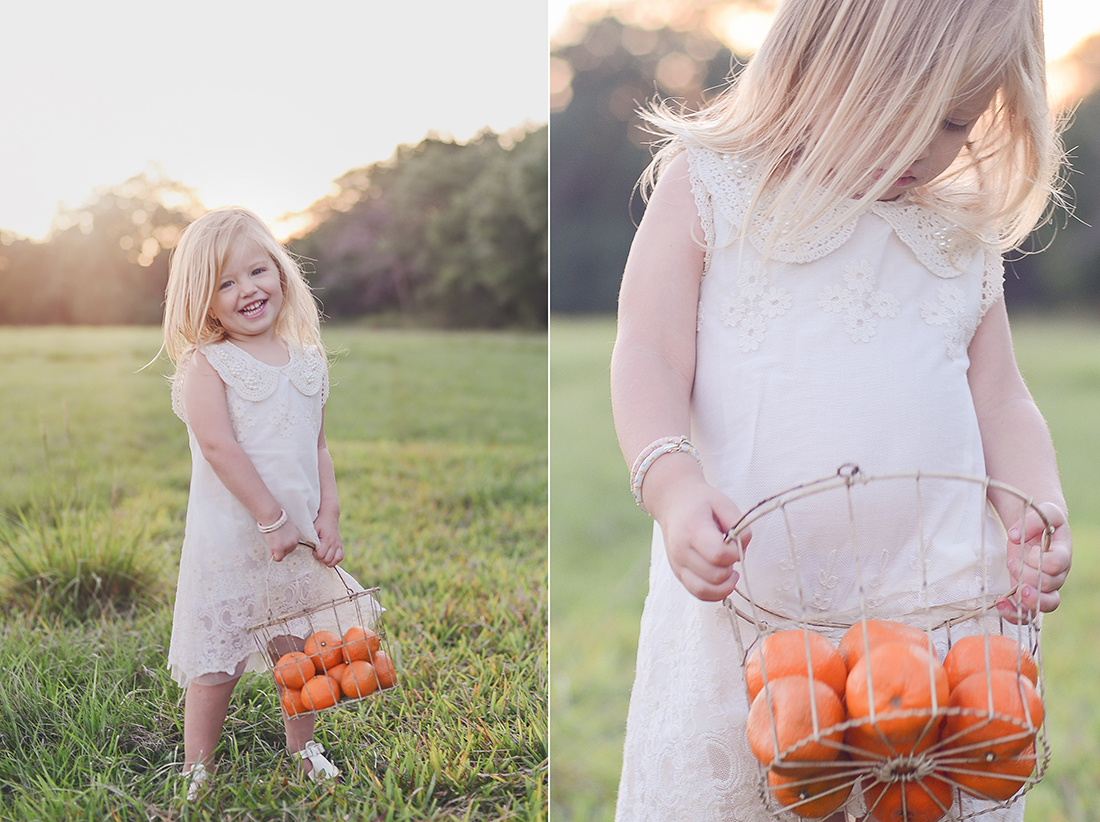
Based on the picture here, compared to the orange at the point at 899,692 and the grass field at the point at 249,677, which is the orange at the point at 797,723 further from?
the grass field at the point at 249,677

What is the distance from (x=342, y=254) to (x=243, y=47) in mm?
460

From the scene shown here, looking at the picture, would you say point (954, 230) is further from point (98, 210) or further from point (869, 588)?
point (98, 210)

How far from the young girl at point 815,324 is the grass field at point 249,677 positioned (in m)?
0.35


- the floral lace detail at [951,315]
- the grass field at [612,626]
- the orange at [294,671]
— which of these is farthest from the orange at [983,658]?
the grass field at [612,626]

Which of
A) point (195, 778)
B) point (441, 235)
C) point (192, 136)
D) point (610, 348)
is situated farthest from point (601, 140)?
point (195, 778)

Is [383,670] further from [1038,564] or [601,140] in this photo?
[601,140]

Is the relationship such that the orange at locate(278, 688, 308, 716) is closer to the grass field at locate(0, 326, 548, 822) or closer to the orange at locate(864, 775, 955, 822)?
the grass field at locate(0, 326, 548, 822)

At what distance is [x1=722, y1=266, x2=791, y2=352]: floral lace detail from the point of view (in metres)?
1.06

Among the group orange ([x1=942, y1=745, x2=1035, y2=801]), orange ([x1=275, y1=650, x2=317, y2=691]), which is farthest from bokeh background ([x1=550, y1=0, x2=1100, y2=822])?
orange ([x1=275, y1=650, x2=317, y2=691])

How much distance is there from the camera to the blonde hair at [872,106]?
3.31 feet

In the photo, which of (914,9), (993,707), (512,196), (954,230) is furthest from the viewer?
(512,196)

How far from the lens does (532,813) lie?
1253 millimetres

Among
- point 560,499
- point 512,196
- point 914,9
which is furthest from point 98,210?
point 560,499

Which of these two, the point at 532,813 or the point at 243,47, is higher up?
the point at 243,47
